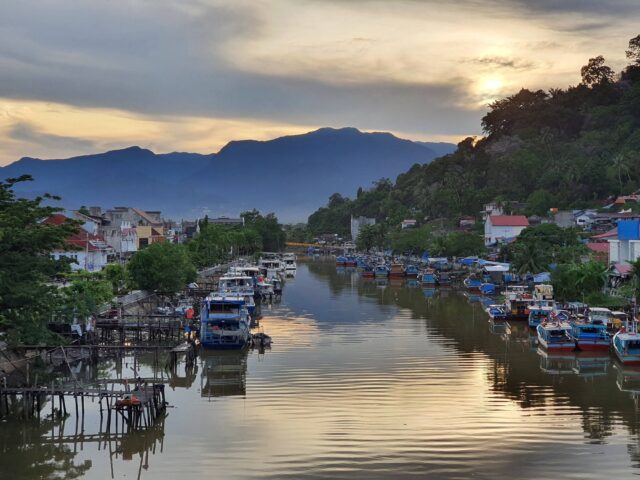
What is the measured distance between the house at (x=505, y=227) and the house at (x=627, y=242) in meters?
40.6

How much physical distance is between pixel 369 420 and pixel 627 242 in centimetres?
4541

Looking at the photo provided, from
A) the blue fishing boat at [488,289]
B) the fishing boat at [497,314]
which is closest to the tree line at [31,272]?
the fishing boat at [497,314]

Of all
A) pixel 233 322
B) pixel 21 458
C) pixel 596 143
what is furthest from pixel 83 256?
pixel 596 143

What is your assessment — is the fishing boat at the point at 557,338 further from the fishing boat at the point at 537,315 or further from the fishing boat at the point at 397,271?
the fishing boat at the point at 397,271

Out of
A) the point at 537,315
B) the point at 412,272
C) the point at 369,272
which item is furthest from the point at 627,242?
the point at 369,272

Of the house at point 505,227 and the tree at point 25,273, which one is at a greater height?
the house at point 505,227

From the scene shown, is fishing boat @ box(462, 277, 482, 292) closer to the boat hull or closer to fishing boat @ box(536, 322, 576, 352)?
fishing boat @ box(536, 322, 576, 352)

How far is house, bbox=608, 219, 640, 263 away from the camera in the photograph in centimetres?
6698

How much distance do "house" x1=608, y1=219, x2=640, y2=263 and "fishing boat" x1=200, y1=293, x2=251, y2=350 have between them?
1320 inches

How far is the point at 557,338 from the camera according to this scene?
150 feet

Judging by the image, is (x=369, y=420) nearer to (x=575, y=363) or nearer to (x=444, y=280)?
(x=575, y=363)

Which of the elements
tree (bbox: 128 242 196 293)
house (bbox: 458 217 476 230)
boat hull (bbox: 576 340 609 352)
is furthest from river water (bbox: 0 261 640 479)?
house (bbox: 458 217 476 230)

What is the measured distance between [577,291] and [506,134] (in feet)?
370

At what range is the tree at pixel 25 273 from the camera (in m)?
33.2
